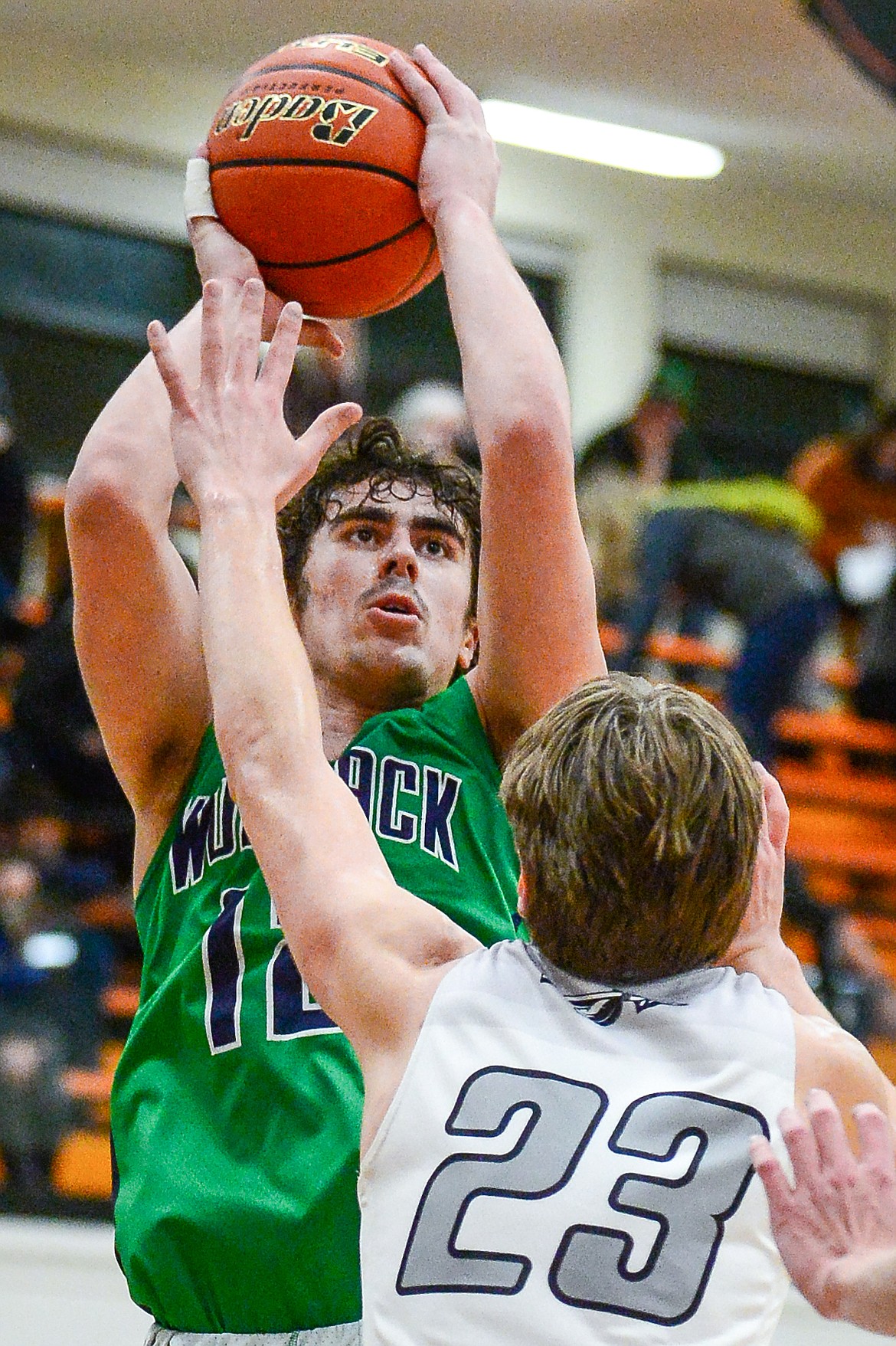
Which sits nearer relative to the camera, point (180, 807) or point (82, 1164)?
point (180, 807)

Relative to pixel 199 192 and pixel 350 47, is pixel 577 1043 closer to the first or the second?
pixel 199 192

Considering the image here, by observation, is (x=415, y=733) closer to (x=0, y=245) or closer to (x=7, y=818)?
(x=7, y=818)

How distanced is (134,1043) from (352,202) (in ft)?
3.99

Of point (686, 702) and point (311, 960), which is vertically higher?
point (686, 702)

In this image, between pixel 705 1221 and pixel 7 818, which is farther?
pixel 7 818

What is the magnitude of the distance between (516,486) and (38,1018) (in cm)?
471

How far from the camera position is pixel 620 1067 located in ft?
5.55

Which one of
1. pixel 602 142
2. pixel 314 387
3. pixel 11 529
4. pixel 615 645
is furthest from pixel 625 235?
pixel 11 529

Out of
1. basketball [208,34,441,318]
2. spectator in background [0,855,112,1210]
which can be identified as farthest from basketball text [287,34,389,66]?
spectator in background [0,855,112,1210]

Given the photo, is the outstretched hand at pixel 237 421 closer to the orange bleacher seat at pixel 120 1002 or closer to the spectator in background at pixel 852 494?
the orange bleacher seat at pixel 120 1002

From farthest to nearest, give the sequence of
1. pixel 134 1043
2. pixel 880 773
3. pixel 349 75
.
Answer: pixel 880 773 → pixel 349 75 → pixel 134 1043

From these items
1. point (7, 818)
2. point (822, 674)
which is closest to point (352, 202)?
point (7, 818)

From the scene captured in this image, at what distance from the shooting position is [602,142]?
38.9ft

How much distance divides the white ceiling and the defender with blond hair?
9453 millimetres
